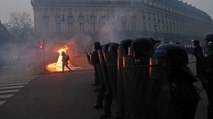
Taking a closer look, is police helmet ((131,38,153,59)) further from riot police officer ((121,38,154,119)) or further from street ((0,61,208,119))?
street ((0,61,208,119))

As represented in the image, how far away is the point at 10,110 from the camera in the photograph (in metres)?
9.12

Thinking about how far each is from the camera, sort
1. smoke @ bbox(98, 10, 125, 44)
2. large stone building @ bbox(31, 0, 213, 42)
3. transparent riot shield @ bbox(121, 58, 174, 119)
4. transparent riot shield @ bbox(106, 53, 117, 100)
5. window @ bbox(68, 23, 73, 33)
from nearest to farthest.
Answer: transparent riot shield @ bbox(121, 58, 174, 119)
transparent riot shield @ bbox(106, 53, 117, 100)
smoke @ bbox(98, 10, 125, 44)
large stone building @ bbox(31, 0, 213, 42)
window @ bbox(68, 23, 73, 33)

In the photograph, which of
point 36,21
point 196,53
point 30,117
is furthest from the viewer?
point 36,21

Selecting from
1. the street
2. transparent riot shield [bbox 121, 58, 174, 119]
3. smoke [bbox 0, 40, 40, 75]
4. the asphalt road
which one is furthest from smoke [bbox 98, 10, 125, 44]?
transparent riot shield [bbox 121, 58, 174, 119]

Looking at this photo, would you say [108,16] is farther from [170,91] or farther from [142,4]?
[170,91]

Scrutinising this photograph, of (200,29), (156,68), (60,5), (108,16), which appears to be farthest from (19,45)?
(200,29)

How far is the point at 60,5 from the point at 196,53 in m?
63.6

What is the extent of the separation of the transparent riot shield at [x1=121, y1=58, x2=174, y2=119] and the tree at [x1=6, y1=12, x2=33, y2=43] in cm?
7250

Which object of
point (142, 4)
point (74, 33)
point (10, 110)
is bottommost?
point (10, 110)

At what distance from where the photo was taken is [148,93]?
137 inches

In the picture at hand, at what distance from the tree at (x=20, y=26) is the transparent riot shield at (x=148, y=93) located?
72501 mm

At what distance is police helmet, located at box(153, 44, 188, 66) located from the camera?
3.42 metres

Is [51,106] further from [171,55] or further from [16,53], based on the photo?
[16,53]

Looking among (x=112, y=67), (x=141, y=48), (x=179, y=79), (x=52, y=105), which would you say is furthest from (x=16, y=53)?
(x=179, y=79)
